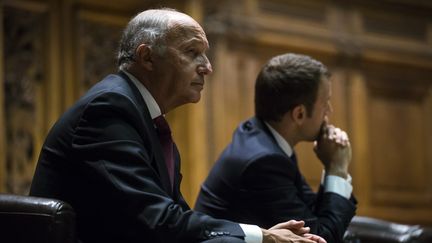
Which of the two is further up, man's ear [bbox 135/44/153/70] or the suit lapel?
man's ear [bbox 135/44/153/70]

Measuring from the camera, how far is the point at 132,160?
1778 millimetres

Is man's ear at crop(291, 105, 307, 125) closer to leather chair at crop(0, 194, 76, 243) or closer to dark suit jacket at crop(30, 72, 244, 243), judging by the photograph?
dark suit jacket at crop(30, 72, 244, 243)

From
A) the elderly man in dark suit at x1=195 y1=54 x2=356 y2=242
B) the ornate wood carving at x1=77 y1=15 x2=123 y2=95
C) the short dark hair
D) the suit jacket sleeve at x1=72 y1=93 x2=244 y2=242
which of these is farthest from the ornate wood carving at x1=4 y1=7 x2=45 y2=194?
the suit jacket sleeve at x1=72 y1=93 x2=244 y2=242

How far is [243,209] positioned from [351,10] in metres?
2.80

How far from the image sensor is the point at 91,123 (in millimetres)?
1818

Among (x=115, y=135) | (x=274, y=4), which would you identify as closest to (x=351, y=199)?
(x=115, y=135)

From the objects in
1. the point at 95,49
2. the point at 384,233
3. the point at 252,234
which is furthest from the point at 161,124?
the point at 95,49

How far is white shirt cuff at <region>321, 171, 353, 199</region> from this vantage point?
2.48 metres

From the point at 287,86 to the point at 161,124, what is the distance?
632 millimetres

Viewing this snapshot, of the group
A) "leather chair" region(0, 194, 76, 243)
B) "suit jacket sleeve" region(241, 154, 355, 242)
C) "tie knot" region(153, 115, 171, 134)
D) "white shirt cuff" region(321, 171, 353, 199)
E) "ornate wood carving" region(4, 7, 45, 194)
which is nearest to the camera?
"leather chair" region(0, 194, 76, 243)

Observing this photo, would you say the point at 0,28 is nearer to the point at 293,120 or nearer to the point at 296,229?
the point at 293,120

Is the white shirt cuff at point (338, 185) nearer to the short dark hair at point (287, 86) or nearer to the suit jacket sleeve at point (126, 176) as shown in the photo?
the short dark hair at point (287, 86)

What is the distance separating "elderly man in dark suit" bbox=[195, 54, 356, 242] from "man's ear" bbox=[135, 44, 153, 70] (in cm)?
52

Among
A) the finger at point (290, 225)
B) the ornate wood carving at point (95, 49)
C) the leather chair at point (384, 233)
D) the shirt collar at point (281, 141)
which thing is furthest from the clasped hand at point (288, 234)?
the ornate wood carving at point (95, 49)
